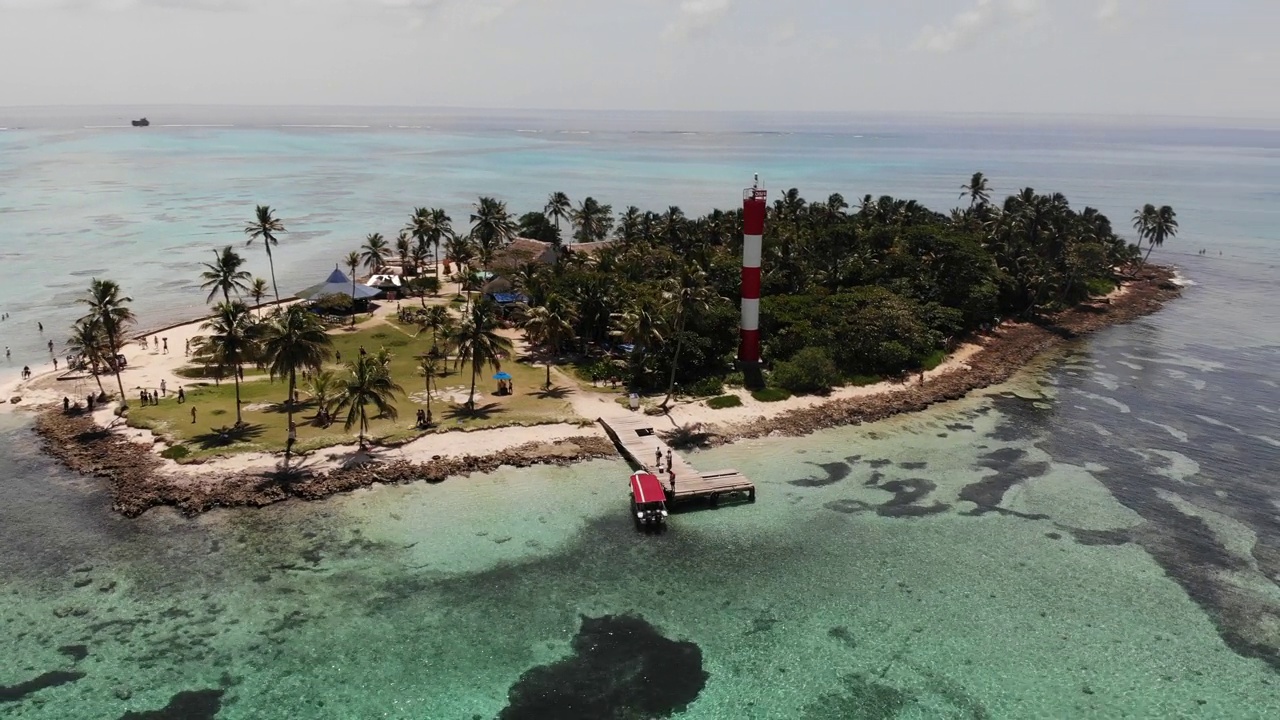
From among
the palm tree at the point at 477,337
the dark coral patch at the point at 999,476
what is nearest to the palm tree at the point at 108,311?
the palm tree at the point at 477,337

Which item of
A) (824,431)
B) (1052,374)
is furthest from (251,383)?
(1052,374)

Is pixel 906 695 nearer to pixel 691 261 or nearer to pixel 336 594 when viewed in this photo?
pixel 336 594

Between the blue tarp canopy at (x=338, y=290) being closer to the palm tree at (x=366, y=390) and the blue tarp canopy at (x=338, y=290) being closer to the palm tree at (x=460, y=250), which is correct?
the palm tree at (x=460, y=250)

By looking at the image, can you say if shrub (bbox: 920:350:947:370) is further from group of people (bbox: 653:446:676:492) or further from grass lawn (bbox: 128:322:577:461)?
grass lawn (bbox: 128:322:577:461)

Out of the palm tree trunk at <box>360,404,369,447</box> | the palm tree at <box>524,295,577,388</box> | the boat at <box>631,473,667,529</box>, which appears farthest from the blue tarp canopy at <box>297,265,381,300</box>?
the boat at <box>631,473,667,529</box>

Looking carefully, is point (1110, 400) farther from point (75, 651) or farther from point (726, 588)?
point (75, 651)
